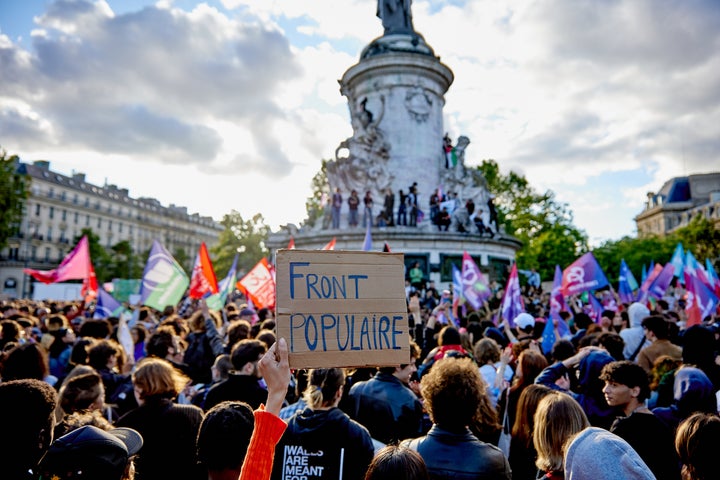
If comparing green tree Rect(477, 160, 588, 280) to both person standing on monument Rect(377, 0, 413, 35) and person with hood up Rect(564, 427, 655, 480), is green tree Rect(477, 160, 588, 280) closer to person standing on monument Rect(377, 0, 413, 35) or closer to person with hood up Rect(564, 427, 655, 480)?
person standing on monument Rect(377, 0, 413, 35)

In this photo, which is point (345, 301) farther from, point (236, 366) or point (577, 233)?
point (577, 233)

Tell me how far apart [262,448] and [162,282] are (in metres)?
8.44

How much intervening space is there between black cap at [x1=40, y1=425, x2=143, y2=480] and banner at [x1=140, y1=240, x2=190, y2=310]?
7.83 metres

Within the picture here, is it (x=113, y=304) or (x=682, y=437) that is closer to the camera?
(x=682, y=437)

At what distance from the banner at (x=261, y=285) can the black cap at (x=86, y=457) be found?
389 inches

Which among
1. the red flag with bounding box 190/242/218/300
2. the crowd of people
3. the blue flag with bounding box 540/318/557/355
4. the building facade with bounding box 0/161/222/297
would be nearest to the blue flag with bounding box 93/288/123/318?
the red flag with bounding box 190/242/218/300

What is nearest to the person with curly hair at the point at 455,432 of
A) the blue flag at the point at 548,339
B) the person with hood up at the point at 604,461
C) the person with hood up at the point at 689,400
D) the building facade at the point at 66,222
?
the person with hood up at the point at 604,461

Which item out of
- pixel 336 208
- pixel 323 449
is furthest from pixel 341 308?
pixel 336 208

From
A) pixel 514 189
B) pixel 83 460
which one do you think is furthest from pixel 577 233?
pixel 83 460

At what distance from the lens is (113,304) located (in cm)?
1228

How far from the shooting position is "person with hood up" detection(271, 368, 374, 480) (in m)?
3.43

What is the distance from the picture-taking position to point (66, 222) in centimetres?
7881

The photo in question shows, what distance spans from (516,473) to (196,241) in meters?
114

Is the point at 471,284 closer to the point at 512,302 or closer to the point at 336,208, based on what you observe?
the point at 512,302
